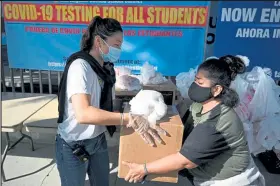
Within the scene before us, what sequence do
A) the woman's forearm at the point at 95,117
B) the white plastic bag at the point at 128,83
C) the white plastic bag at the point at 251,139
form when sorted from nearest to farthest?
the woman's forearm at the point at 95,117, the white plastic bag at the point at 128,83, the white plastic bag at the point at 251,139

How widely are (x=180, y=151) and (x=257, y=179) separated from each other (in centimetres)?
58

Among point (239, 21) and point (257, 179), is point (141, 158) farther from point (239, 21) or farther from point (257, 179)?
point (239, 21)

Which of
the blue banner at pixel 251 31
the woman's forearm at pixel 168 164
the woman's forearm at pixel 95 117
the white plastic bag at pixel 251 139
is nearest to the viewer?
the woman's forearm at pixel 95 117

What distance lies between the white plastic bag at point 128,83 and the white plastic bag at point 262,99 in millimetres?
1103

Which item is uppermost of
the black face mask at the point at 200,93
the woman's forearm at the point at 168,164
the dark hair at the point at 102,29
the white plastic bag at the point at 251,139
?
the dark hair at the point at 102,29

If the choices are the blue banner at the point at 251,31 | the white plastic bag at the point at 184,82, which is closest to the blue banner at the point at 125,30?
the blue banner at the point at 251,31

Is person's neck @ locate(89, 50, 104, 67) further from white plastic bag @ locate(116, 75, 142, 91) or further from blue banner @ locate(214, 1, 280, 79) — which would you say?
blue banner @ locate(214, 1, 280, 79)

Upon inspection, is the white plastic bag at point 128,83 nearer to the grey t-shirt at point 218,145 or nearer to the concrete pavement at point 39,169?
the concrete pavement at point 39,169

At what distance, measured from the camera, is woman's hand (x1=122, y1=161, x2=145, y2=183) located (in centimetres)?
154

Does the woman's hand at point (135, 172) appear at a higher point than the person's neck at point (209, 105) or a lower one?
lower

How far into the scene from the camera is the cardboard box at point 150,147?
150 cm

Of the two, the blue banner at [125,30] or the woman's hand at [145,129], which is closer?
the woman's hand at [145,129]

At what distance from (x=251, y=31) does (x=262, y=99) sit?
113 centimetres

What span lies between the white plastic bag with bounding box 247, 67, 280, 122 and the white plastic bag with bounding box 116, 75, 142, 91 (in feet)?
3.62
